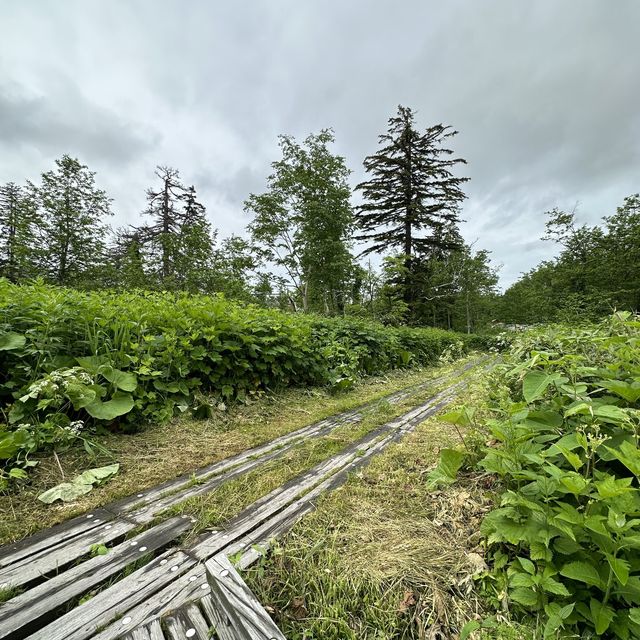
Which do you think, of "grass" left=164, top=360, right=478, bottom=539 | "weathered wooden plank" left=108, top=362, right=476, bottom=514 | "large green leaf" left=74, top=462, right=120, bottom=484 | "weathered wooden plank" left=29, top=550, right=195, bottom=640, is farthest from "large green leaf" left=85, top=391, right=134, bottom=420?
"weathered wooden plank" left=29, top=550, right=195, bottom=640

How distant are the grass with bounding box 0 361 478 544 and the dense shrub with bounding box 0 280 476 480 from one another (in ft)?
0.62

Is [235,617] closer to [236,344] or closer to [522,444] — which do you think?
[522,444]

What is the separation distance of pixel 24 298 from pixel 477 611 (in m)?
3.25

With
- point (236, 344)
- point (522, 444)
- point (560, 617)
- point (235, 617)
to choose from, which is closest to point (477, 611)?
point (560, 617)

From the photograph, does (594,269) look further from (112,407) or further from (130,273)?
(130,273)

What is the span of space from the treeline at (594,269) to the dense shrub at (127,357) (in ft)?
36.2

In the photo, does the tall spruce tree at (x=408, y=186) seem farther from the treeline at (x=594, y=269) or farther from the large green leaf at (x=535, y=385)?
the large green leaf at (x=535, y=385)

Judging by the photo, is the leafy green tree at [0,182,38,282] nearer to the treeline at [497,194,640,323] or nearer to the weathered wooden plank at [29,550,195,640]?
the weathered wooden plank at [29,550,195,640]

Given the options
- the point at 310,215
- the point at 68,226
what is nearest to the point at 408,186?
the point at 310,215

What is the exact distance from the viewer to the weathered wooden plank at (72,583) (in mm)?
914

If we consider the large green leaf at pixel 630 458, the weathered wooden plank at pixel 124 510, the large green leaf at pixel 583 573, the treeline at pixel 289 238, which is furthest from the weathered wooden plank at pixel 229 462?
the treeline at pixel 289 238

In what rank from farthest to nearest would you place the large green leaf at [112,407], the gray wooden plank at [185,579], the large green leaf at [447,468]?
the large green leaf at [112,407]
the large green leaf at [447,468]
the gray wooden plank at [185,579]

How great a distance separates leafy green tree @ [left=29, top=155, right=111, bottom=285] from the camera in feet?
34.7

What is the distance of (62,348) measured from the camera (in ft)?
7.26
